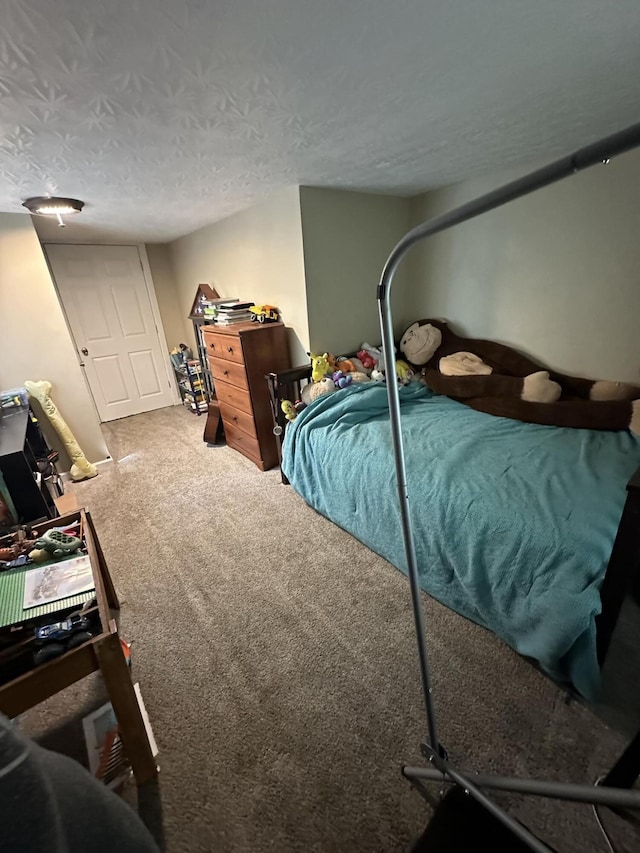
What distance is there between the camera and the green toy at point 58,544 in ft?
4.00

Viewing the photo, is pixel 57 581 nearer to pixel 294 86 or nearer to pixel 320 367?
pixel 294 86

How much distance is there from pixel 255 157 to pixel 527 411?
206 centimetres

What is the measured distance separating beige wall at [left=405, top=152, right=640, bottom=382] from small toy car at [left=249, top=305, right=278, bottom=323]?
4.31 feet

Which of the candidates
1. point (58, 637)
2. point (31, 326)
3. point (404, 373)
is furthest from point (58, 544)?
point (404, 373)

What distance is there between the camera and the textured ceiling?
843 millimetres

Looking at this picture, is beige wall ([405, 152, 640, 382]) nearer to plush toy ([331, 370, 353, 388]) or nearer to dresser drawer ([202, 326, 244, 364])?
plush toy ([331, 370, 353, 388])

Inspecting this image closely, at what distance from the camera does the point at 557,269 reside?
217 cm

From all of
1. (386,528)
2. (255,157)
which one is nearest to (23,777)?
(386,528)

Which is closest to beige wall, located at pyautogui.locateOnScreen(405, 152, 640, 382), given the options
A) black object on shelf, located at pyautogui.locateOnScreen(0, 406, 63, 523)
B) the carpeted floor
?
the carpeted floor

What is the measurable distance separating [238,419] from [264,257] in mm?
1329

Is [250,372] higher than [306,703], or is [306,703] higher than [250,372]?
[250,372]

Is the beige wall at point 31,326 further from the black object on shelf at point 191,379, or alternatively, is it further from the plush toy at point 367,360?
the plush toy at point 367,360

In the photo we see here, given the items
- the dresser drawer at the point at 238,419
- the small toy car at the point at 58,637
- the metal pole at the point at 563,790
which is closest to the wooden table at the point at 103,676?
the small toy car at the point at 58,637

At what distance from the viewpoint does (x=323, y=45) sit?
0.94m
